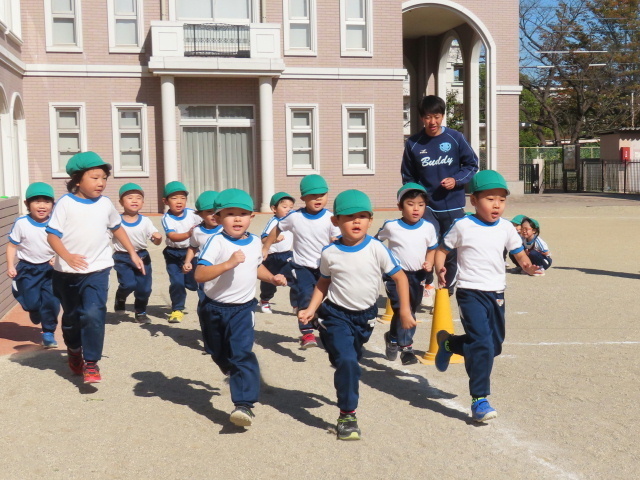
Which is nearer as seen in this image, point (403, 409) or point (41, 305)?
point (403, 409)

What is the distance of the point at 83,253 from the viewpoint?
6.89 meters

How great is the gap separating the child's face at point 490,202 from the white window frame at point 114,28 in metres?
21.5

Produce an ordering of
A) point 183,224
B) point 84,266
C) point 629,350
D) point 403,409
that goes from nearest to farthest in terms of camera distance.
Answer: point 403,409, point 84,266, point 629,350, point 183,224

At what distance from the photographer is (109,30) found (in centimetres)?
2591

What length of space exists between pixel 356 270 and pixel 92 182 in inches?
92.5

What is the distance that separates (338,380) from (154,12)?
22.6 meters

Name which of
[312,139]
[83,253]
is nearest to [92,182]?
[83,253]

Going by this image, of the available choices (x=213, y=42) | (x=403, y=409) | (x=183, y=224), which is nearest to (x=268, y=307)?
(x=183, y=224)

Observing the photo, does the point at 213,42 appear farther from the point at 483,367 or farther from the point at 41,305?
the point at 483,367

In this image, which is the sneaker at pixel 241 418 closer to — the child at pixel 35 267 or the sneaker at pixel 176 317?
the child at pixel 35 267

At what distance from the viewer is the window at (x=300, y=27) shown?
89.1 ft

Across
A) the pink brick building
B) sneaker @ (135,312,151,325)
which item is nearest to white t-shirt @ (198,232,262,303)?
sneaker @ (135,312,151,325)

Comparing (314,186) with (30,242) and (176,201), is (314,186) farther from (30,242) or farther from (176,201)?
(30,242)

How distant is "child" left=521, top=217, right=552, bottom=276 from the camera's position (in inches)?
527
